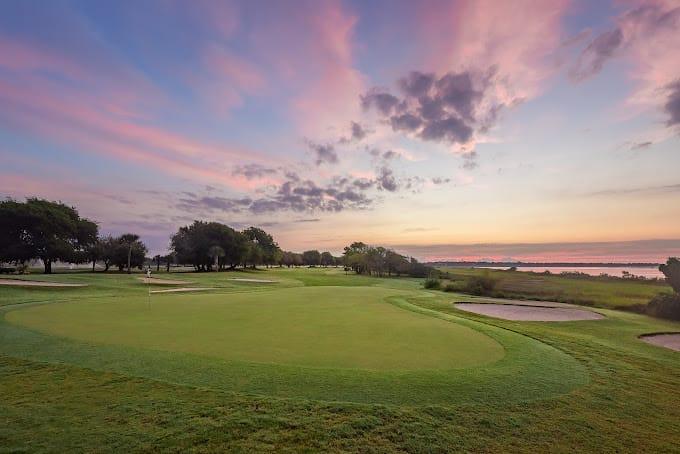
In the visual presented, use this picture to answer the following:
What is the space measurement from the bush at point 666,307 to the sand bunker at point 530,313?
2591 millimetres

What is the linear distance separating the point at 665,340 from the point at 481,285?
19.0 m

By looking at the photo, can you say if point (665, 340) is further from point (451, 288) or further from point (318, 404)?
point (451, 288)

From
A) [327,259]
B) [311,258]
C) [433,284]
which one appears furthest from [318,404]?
[327,259]

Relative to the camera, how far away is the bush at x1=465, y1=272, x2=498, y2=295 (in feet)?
96.2

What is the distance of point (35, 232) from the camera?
43625 mm

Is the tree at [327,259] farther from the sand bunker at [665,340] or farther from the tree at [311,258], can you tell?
the sand bunker at [665,340]

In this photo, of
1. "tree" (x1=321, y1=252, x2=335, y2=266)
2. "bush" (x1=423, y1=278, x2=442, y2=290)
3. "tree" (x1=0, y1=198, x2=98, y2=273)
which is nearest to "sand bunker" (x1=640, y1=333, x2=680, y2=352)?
"bush" (x1=423, y1=278, x2=442, y2=290)

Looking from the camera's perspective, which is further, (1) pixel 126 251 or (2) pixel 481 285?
(1) pixel 126 251

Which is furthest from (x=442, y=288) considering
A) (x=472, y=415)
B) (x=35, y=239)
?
(x=35, y=239)

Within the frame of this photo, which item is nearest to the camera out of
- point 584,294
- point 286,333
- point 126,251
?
point 286,333

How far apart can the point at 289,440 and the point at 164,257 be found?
80.9m

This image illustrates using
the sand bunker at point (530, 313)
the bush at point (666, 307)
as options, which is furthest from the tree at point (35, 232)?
the bush at point (666, 307)

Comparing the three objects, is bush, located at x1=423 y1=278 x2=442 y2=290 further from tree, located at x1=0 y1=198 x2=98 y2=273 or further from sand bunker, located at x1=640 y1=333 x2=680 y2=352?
tree, located at x1=0 y1=198 x2=98 y2=273

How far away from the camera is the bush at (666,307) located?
15734mm
